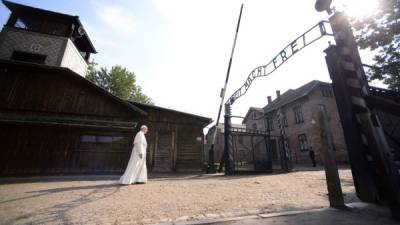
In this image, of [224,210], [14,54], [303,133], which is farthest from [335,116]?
[14,54]

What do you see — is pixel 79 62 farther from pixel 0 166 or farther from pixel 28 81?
pixel 0 166

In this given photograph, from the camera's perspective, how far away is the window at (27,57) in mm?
14438

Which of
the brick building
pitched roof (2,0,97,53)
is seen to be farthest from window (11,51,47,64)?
the brick building

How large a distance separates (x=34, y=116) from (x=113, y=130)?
14.2 ft

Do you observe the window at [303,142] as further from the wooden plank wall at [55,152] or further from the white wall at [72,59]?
the white wall at [72,59]

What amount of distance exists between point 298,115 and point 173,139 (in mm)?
16729

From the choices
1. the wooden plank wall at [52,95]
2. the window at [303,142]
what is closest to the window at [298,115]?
the window at [303,142]

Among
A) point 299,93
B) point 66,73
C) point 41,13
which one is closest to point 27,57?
point 41,13

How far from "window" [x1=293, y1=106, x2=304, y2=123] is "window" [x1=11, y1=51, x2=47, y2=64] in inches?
997

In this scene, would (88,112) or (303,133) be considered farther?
(303,133)

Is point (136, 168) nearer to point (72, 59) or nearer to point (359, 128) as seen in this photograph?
point (359, 128)

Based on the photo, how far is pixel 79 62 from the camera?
17.7 m

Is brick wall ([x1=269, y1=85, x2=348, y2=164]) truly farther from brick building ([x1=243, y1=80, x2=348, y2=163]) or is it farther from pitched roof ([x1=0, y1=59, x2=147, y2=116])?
pitched roof ([x1=0, y1=59, x2=147, y2=116])

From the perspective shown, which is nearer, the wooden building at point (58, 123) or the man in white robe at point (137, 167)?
the man in white robe at point (137, 167)
